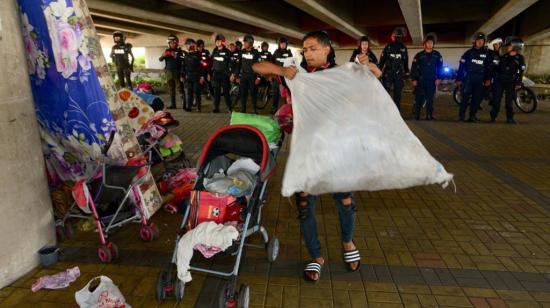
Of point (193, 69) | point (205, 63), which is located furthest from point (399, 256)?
point (205, 63)

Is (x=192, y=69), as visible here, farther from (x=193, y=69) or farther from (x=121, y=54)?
(x=121, y=54)

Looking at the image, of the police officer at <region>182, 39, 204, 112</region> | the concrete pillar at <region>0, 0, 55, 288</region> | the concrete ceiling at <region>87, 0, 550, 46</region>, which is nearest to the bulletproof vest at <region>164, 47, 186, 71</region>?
the police officer at <region>182, 39, 204, 112</region>

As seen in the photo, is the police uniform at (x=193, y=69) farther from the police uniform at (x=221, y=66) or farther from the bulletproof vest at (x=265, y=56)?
the bulletproof vest at (x=265, y=56)

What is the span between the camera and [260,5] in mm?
13422

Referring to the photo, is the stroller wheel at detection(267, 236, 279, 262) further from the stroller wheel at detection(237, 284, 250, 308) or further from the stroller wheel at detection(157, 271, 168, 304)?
the stroller wheel at detection(157, 271, 168, 304)

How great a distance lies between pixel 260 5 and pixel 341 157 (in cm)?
1242

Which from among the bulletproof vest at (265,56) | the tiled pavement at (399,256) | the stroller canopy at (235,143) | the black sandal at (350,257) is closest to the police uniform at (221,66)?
the bulletproof vest at (265,56)

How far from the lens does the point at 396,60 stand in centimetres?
878

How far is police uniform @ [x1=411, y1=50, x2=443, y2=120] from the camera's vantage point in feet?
28.0

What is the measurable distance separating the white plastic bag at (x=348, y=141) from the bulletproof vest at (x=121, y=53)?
10901 millimetres

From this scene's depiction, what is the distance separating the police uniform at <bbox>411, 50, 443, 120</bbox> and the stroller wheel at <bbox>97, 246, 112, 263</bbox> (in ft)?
25.6

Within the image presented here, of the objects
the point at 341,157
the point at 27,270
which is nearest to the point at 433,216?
the point at 341,157

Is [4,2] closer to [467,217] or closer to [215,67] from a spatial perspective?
[467,217]

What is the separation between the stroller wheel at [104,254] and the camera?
3000 millimetres
